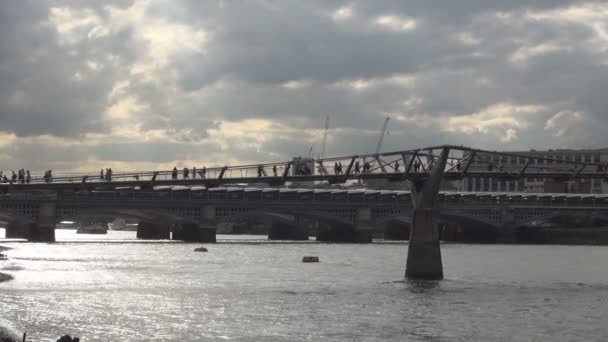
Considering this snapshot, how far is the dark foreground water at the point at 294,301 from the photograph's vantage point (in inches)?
2832

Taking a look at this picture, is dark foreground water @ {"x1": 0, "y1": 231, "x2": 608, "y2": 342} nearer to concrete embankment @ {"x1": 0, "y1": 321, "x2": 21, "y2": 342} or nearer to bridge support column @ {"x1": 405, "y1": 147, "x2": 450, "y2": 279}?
concrete embankment @ {"x1": 0, "y1": 321, "x2": 21, "y2": 342}

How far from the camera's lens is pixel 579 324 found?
78.3m

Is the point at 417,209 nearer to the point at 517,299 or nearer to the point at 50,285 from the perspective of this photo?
the point at 517,299

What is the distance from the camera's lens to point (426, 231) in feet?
315

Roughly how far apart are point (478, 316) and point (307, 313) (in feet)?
39.7

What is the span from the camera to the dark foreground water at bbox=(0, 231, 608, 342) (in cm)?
7194

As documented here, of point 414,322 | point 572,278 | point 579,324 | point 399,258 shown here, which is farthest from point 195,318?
point 399,258

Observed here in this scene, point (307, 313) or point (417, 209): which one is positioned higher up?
point (417, 209)

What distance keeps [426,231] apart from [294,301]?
43.7 ft

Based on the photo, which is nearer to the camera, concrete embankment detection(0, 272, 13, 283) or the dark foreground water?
the dark foreground water

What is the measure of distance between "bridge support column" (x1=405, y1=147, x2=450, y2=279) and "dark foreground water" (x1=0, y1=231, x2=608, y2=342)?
1.69 m

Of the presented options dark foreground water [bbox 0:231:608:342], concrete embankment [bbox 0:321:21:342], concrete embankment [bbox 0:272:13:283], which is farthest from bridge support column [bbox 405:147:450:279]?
concrete embankment [bbox 0:321:21:342]

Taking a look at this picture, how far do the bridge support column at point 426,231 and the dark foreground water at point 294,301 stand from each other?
169 centimetres

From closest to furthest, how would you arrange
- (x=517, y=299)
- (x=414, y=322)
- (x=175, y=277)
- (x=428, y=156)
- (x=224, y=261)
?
(x=414, y=322) → (x=517, y=299) → (x=428, y=156) → (x=175, y=277) → (x=224, y=261)
